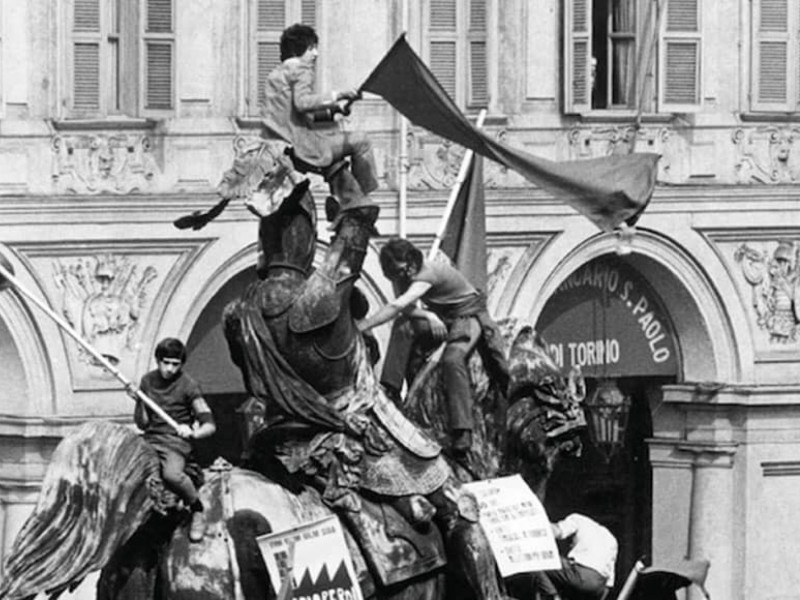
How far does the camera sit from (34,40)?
126 feet

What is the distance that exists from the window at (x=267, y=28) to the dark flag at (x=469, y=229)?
800 cm

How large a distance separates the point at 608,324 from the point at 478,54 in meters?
2.64

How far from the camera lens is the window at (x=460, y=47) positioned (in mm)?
41203

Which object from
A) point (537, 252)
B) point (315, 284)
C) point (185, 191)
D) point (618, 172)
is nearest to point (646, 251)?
point (537, 252)

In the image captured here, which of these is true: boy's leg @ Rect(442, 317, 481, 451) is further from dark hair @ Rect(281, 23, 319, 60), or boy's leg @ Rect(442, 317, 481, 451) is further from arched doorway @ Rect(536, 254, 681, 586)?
arched doorway @ Rect(536, 254, 681, 586)

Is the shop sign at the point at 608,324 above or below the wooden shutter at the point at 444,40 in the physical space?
below

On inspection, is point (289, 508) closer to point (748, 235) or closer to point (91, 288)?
point (91, 288)

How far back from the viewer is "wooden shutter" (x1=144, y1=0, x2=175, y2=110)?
3928cm

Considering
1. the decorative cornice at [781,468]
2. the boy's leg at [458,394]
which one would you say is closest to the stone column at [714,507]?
the decorative cornice at [781,468]

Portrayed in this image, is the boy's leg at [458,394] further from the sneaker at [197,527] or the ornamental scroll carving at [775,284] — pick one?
the ornamental scroll carving at [775,284]

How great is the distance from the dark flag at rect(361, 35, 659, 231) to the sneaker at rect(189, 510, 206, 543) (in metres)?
3.20

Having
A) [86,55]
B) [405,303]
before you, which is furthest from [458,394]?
[86,55]

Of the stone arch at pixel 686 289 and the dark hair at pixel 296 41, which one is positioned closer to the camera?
the dark hair at pixel 296 41

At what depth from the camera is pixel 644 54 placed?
140 feet
